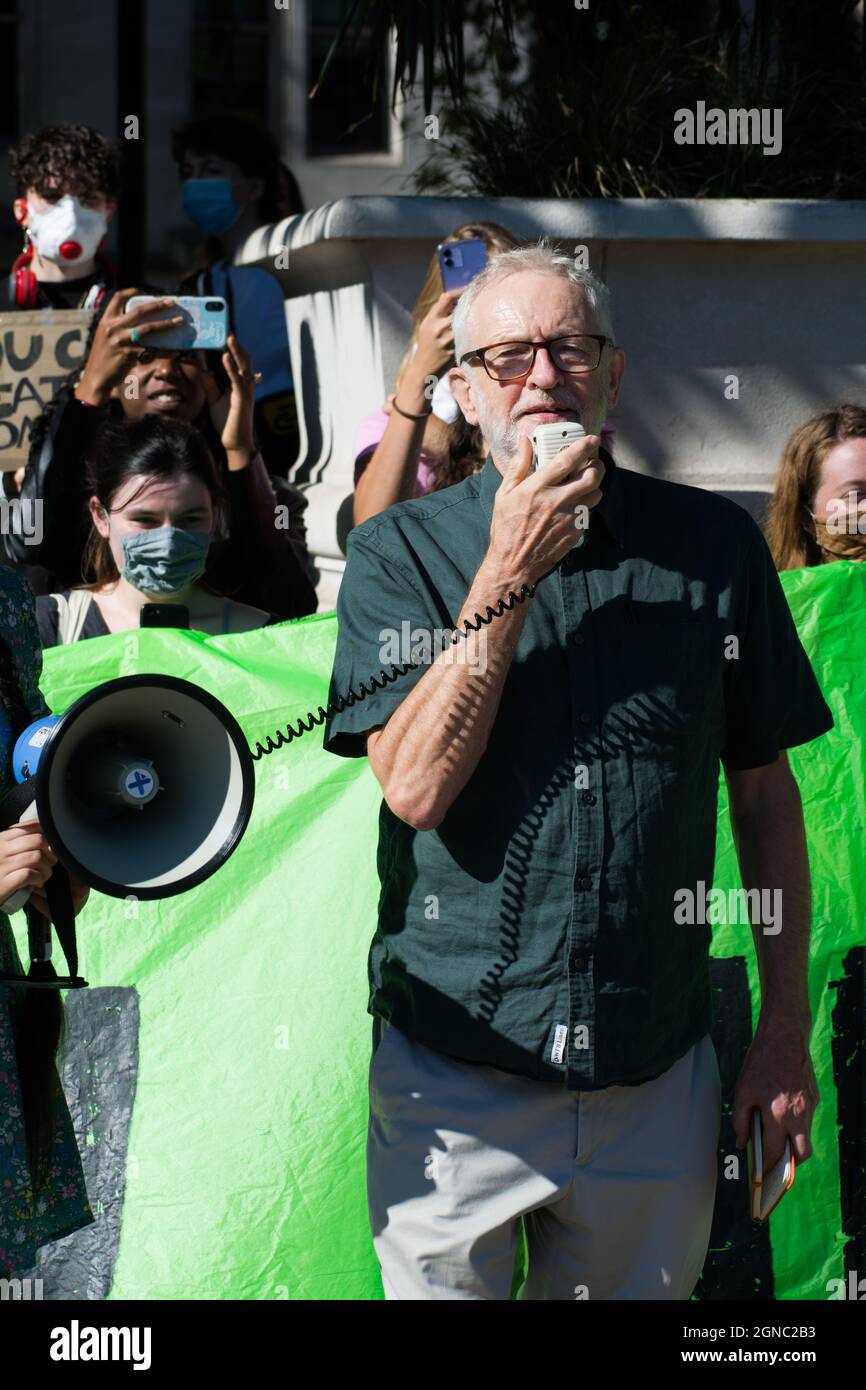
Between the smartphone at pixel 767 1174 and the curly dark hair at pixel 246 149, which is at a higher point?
the curly dark hair at pixel 246 149

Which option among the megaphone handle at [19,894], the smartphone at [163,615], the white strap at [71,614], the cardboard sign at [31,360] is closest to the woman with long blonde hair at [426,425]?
the smartphone at [163,615]

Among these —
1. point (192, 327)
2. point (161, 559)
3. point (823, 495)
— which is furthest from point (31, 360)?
point (823, 495)

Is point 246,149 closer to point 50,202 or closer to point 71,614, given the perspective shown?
point 50,202

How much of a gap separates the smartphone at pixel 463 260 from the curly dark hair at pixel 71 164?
5.10 ft

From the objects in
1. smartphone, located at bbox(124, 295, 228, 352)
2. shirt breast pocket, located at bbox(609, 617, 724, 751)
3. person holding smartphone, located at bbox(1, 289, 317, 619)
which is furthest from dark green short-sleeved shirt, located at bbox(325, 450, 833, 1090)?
smartphone, located at bbox(124, 295, 228, 352)

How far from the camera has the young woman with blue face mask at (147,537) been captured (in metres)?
3.91

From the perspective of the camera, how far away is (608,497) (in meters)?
2.63

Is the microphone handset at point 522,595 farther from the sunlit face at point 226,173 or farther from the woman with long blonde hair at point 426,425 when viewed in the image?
the sunlit face at point 226,173

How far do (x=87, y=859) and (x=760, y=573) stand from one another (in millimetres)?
1077

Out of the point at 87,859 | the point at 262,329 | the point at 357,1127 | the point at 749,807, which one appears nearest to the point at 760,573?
the point at 749,807

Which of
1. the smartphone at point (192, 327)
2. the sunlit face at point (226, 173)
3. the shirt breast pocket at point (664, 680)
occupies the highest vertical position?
the sunlit face at point (226, 173)

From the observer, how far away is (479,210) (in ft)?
16.6

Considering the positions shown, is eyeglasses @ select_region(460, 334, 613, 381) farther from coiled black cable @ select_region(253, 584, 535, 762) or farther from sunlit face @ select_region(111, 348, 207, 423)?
sunlit face @ select_region(111, 348, 207, 423)

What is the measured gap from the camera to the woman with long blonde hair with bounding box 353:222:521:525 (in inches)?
161
